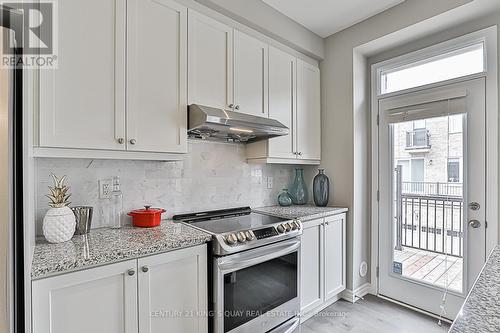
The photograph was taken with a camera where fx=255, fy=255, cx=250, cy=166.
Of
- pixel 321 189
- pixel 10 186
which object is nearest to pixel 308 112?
pixel 321 189

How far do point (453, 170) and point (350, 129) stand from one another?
965 mm

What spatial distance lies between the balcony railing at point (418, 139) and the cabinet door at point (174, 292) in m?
2.26

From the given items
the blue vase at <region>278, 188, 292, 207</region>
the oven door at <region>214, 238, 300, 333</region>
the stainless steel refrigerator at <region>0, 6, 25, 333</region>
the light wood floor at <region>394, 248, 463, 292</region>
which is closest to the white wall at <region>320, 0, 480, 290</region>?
the light wood floor at <region>394, 248, 463, 292</region>

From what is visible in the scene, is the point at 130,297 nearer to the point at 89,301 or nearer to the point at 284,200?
the point at 89,301

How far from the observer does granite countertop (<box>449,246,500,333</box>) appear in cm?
57

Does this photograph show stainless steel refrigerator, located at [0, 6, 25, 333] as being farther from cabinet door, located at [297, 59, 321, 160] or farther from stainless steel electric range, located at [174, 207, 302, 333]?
cabinet door, located at [297, 59, 321, 160]

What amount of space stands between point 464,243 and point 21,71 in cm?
317

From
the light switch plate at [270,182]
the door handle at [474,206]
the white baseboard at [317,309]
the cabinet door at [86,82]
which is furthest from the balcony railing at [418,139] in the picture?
the cabinet door at [86,82]

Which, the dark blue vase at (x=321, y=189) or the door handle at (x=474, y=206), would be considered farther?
the dark blue vase at (x=321, y=189)

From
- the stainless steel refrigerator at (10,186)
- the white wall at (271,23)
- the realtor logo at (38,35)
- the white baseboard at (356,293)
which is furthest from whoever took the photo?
the white baseboard at (356,293)

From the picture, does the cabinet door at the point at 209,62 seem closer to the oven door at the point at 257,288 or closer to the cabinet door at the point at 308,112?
the cabinet door at the point at 308,112

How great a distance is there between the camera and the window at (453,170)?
7.36 feet

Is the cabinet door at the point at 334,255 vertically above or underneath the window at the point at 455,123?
underneath

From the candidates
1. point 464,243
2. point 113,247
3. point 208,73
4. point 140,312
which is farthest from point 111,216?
point 464,243
